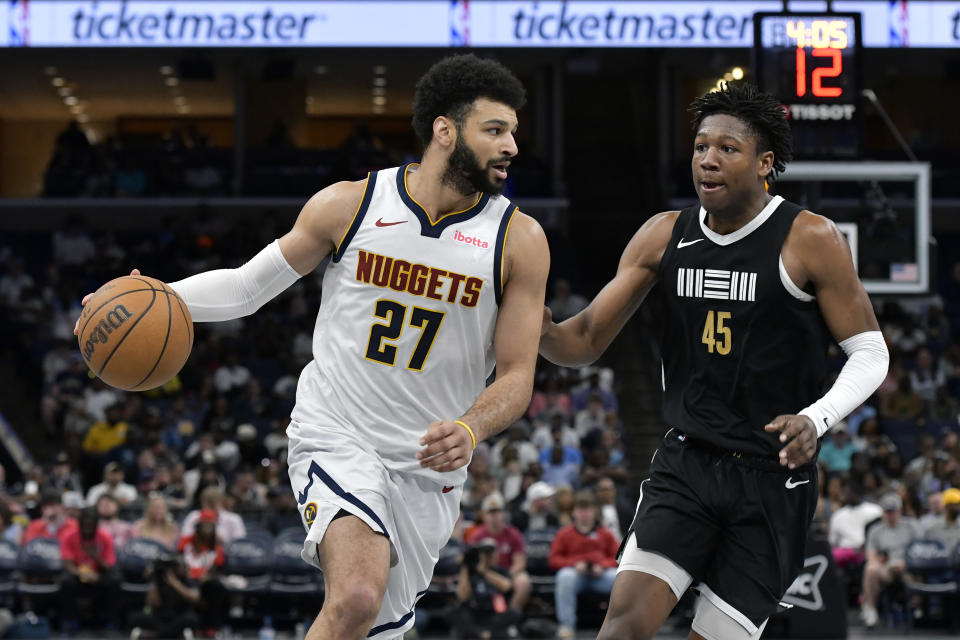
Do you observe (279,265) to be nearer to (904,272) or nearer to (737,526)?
(737,526)

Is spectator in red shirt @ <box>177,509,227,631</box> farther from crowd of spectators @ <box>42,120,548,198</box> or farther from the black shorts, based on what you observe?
crowd of spectators @ <box>42,120,548,198</box>

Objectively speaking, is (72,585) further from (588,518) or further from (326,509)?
(326,509)

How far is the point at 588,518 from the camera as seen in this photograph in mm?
12836

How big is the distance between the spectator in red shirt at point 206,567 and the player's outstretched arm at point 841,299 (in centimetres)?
921

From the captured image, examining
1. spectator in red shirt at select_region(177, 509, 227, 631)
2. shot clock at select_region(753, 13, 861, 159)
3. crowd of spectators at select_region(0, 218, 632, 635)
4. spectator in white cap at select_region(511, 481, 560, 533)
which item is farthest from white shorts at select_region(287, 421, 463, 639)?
spectator in white cap at select_region(511, 481, 560, 533)

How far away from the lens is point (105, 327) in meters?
4.82

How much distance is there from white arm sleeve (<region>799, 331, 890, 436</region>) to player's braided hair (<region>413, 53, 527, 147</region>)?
4.89 ft

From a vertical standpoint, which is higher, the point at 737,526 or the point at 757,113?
the point at 757,113

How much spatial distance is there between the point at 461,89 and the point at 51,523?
10.0 meters

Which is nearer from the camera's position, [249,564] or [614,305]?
[614,305]

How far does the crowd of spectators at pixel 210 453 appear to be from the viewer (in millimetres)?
13016

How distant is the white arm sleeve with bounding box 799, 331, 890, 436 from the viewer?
4.46 meters

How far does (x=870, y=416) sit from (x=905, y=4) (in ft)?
20.3

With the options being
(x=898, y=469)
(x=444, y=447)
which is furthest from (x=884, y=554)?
(x=444, y=447)
